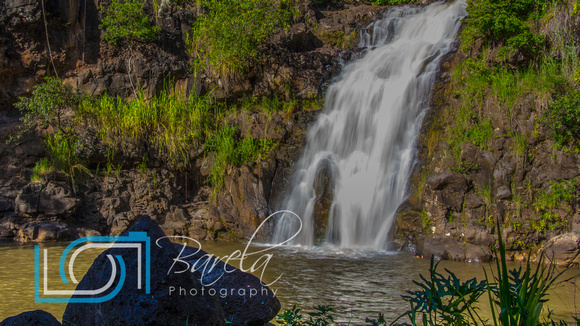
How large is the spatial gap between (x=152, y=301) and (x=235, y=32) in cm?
1001

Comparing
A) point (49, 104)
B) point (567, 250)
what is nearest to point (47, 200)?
point (49, 104)

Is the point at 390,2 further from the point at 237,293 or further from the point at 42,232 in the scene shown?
the point at 237,293

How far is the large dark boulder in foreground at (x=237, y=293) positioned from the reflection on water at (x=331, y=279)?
3.76 ft

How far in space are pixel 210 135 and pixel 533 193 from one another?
23.5 ft

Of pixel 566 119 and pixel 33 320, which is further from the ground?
pixel 566 119

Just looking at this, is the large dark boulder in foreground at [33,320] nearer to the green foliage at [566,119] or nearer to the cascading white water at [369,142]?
the cascading white water at [369,142]

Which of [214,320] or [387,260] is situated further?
[387,260]

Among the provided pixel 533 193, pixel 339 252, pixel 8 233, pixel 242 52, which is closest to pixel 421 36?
pixel 242 52

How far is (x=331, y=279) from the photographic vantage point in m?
5.76

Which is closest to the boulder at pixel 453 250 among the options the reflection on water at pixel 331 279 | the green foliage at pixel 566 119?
the reflection on water at pixel 331 279

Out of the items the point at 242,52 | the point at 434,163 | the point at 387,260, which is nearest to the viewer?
the point at 387,260

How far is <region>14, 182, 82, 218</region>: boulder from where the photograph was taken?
357 inches

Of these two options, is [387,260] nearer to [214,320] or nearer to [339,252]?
[339,252]

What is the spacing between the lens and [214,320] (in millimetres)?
2557
